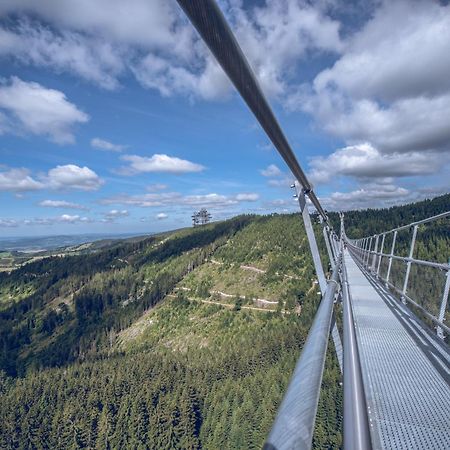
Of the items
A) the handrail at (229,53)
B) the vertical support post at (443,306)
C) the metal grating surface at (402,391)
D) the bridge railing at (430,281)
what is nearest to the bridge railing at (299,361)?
the handrail at (229,53)

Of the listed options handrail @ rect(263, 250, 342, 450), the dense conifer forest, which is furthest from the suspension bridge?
the dense conifer forest

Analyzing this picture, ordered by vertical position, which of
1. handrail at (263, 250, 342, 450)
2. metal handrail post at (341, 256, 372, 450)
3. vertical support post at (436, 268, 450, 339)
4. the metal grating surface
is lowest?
the metal grating surface

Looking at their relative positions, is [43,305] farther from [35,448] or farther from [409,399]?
[409,399]

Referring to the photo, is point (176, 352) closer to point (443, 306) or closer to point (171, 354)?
point (171, 354)

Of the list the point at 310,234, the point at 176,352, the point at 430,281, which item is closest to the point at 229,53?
the point at 310,234

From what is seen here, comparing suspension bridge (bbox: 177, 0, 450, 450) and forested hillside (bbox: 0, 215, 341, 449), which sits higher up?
suspension bridge (bbox: 177, 0, 450, 450)

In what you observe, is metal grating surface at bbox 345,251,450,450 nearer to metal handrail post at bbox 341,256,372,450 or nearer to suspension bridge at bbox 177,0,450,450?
suspension bridge at bbox 177,0,450,450

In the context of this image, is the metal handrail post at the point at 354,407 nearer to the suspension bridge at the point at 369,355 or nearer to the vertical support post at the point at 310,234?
the suspension bridge at the point at 369,355
